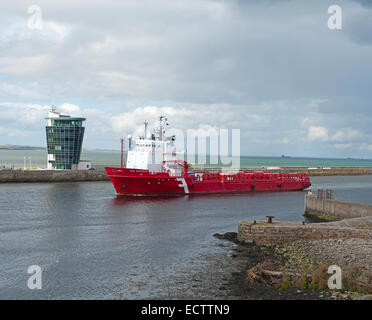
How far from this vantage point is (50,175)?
55.7 m

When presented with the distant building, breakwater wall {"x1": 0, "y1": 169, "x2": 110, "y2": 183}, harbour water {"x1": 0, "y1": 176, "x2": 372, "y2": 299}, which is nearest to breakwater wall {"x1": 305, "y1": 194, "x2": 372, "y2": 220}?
harbour water {"x1": 0, "y1": 176, "x2": 372, "y2": 299}

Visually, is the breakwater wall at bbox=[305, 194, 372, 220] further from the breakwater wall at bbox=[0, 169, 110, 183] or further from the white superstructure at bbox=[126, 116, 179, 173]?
the breakwater wall at bbox=[0, 169, 110, 183]

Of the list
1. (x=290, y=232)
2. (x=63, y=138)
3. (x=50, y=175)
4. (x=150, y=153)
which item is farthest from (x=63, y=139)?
(x=290, y=232)

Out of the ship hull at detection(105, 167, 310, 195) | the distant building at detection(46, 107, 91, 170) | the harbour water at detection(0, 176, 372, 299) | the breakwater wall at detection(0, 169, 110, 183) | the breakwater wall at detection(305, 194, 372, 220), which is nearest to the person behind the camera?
the harbour water at detection(0, 176, 372, 299)

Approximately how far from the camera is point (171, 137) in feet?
146

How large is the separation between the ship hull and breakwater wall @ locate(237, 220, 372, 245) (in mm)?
21337

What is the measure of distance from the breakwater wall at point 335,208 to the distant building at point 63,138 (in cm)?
4002

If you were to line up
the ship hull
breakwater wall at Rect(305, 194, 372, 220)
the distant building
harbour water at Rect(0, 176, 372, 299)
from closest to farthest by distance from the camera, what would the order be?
1. harbour water at Rect(0, 176, 372, 299)
2. breakwater wall at Rect(305, 194, 372, 220)
3. the ship hull
4. the distant building

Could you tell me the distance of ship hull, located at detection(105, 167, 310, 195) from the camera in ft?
131

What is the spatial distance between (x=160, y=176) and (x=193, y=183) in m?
5.02

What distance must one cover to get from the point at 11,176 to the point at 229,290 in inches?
1846

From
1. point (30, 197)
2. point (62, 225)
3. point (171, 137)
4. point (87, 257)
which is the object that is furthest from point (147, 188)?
point (87, 257)

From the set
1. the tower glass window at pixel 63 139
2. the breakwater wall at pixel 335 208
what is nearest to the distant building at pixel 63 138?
the tower glass window at pixel 63 139
